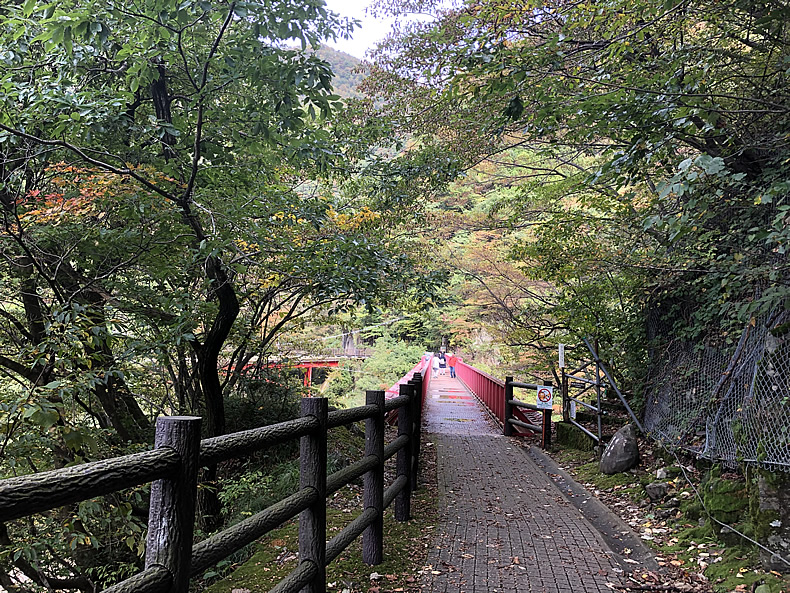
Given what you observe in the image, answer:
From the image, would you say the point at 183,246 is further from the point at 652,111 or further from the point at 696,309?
the point at 696,309

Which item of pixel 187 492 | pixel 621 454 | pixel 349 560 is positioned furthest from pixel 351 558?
pixel 621 454

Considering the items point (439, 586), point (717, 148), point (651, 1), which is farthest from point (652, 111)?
point (439, 586)

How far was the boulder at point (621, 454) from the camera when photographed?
7031 millimetres

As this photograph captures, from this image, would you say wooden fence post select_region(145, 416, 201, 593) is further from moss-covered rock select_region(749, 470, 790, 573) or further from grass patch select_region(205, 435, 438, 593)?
moss-covered rock select_region(749, 470, 790, 573)

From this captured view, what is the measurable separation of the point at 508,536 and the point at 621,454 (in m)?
2.86

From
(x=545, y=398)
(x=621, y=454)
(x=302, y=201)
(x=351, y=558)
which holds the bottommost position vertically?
(x=351, y=558)

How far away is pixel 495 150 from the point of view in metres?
9.38

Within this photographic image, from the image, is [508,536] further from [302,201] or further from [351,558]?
[302,201]

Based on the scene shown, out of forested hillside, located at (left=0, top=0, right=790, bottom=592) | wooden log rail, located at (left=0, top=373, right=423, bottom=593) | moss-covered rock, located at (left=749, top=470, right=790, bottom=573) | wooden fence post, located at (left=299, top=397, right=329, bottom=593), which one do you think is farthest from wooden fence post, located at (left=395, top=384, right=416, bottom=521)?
moss-covered rock, located at (left=749, top=470, right=790, bottom=573)

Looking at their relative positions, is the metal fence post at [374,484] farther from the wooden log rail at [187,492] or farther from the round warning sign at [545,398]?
the round warning sign at [545,398]

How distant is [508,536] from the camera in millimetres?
5008

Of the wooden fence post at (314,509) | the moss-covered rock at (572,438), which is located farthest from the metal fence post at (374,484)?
the moss-covered rock at (572,438)

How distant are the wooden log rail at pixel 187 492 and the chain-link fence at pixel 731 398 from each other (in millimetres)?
3225

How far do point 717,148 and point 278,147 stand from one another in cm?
548
